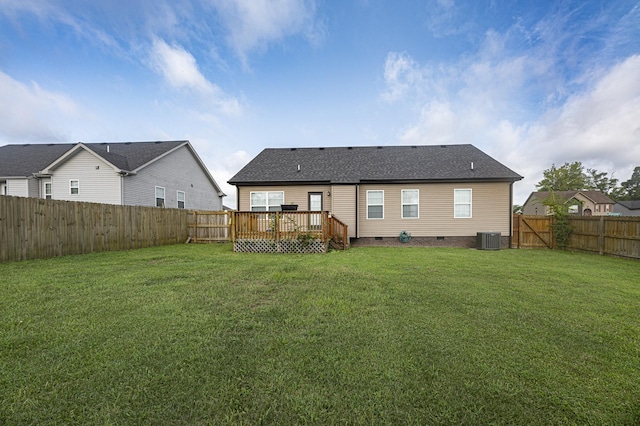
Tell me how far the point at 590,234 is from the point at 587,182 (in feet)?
185

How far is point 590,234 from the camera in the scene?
10148 mm

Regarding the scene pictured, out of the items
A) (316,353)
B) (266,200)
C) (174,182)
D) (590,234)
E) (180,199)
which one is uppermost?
(174,182)

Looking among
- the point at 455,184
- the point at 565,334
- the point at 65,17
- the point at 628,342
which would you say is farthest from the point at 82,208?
the point at 455,184

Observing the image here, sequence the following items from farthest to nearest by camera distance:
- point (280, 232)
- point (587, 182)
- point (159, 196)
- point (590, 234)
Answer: point (587, 182), point (159, 196), point (590, 234), point (280, 232)

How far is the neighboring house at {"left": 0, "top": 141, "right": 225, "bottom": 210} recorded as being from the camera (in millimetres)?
14047

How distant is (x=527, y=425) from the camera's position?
5.30 feet

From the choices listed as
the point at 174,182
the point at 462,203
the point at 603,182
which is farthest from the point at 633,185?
the point at 174,182

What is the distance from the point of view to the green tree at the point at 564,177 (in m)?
38.5

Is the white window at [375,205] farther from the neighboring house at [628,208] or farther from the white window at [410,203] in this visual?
the neighboring house at [628,208]

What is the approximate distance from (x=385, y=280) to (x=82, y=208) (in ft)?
34.1

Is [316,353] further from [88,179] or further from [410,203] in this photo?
[88,179]

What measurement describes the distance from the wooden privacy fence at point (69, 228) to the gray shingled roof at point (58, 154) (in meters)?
5.29

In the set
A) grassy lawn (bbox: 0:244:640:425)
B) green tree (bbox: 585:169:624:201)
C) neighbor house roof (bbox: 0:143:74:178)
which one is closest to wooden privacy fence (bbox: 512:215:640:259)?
grassy lawn (bbox: 0:244:640:425)

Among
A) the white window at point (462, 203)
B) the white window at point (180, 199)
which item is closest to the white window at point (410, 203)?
the white window at point (462, 203)
